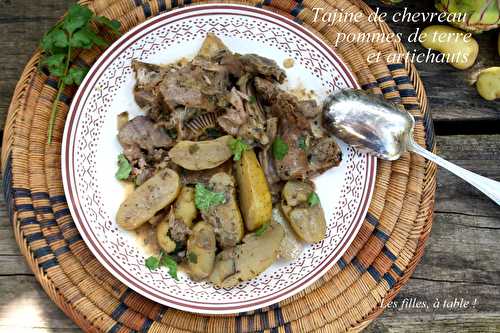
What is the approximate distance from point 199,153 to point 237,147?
0.46 ft

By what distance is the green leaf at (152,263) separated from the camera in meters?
1.84

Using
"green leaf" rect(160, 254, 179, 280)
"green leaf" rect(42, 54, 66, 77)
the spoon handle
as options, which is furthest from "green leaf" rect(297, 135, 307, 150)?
"green leaf" rect(42, 54, 66, 77)

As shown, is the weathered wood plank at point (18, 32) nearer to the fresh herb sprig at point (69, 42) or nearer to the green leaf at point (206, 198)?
the fresh herb sprig at point (69, 42)

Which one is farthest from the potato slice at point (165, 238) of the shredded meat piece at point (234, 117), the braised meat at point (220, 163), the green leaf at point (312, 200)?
the green leaf at point (312, 200)

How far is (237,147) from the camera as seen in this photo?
→ 5.99 feet

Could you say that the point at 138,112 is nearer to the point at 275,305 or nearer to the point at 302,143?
the point at 302,143

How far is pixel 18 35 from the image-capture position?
225 cm

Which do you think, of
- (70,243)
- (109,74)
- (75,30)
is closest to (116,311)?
(70,243)

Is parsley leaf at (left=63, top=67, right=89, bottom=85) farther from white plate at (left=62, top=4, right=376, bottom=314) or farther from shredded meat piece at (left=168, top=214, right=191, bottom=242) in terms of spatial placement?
shredded meat piece at (left=168, top=214, right=191, bottom=242)

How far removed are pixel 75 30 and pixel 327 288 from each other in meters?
1.34

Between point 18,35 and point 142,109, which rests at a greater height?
point 18,35

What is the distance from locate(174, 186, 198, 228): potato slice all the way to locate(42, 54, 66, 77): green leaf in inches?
24.3

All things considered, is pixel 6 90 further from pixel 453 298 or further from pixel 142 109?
pixel 453 298

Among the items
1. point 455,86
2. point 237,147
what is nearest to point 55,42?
point 237,147
